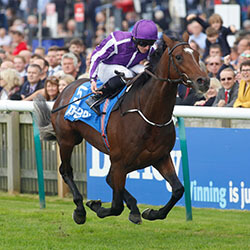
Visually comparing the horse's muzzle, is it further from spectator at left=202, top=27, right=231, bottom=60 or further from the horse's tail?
spectator at left=202, top=27, right=231, bottom=60

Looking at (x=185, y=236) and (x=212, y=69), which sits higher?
(x=212, y=69)

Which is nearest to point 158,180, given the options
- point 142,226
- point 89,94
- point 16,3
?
point 142,226

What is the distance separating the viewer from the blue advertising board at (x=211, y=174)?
7262 millimetres

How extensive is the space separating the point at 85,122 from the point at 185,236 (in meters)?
1.46

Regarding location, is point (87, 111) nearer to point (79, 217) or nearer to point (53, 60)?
point (79, 217)

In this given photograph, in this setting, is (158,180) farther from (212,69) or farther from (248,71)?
(212,69)

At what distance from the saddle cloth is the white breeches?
0.37 feet

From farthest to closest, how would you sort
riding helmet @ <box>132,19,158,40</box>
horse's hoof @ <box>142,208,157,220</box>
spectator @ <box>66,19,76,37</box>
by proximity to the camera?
spectator @ <box>66,19,76,37</box> < horse's hoof @ <box>142,208,157,220</box> < riding helmet @ <box>132,19,158,40</box>

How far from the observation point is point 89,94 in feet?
22.2

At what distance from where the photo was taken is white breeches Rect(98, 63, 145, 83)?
6516 millimetres

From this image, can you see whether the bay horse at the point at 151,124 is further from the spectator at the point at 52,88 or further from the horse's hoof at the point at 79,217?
the spectator at the point at 52,88

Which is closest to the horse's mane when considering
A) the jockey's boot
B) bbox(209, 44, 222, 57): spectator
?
the jockey's boot

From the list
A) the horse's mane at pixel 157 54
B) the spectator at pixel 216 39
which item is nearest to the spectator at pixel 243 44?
the spectator at pixel 216 39

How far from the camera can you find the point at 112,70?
6586mm
